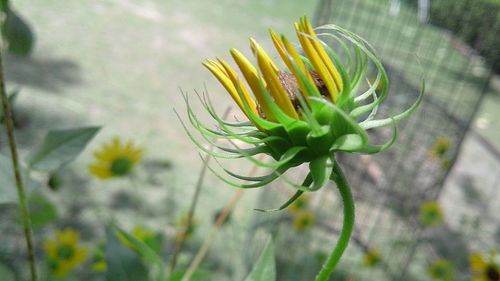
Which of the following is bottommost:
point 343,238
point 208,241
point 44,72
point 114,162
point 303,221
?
point 44,72

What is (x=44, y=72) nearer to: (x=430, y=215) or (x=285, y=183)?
(x=285, y=183)

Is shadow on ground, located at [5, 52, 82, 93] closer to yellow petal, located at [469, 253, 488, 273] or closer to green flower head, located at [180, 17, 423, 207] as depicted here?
yellow petal, located at [469, 253, 488, 273]

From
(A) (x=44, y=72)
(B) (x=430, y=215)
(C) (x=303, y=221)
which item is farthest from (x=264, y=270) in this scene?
(A) (x=44, y=72)

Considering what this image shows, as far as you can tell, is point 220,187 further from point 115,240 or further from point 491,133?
point 491,133

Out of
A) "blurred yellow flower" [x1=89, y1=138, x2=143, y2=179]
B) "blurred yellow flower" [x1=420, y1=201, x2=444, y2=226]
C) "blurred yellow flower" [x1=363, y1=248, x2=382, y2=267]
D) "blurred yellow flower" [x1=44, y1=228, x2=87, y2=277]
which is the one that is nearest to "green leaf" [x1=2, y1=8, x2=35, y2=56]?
"blurred yellow flower" [x1=44, y1=228, x2=87, y2=277]

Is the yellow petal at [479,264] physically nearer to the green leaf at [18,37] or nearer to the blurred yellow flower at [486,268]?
the blurred yellow flower at [486,268]

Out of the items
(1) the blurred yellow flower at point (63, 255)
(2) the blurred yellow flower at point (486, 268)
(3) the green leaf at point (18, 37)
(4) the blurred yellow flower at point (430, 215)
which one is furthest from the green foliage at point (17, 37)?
(4) the blurred yellow flower at point (430, 215)
